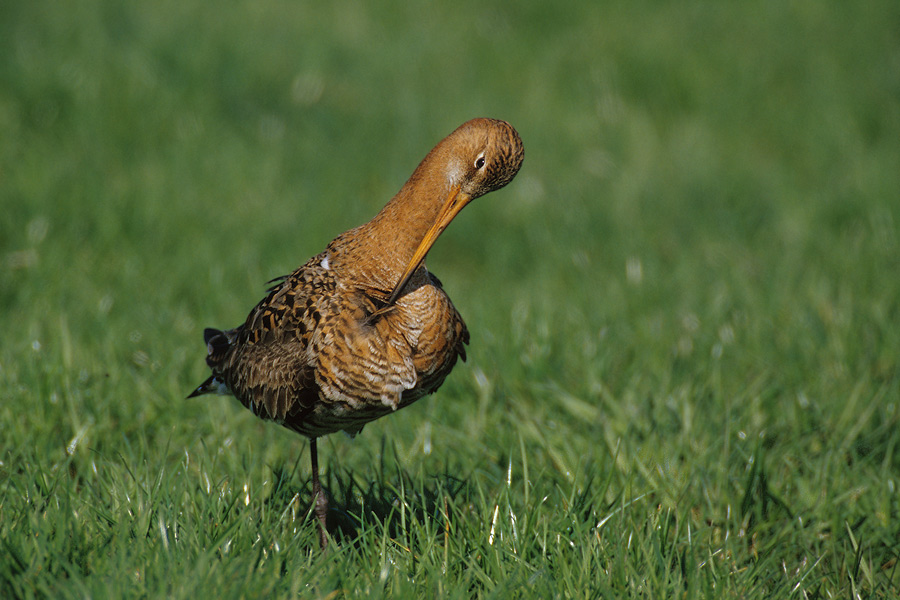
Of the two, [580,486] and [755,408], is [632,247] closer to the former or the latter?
[755,408]

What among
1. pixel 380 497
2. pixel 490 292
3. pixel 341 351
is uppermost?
pixel 341 351

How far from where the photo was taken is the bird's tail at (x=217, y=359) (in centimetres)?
435

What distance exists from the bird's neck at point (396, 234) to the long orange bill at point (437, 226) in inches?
0.9

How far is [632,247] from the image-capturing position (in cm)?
783

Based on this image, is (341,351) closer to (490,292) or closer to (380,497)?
(380,497)

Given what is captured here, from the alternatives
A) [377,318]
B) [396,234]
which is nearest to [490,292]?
[396,234]

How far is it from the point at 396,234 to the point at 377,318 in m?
0.39

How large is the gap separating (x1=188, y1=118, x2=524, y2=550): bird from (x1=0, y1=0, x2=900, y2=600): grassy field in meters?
0.49

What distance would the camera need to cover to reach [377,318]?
11.8 ft

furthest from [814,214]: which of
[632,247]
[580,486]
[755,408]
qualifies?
[580,486]

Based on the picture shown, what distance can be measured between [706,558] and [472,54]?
7.70 m

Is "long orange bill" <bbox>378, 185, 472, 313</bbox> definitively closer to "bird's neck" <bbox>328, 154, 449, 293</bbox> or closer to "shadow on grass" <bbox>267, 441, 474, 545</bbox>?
"bird's neck" <bbox>328, 154, 449, 293</bbox>

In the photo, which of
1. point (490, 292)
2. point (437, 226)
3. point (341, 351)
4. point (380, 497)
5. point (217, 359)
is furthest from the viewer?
point (490, 292)

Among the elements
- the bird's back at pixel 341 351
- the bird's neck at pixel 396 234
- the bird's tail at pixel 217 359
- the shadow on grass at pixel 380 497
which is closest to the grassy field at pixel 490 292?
the shadow on grass at pixel 380 497
